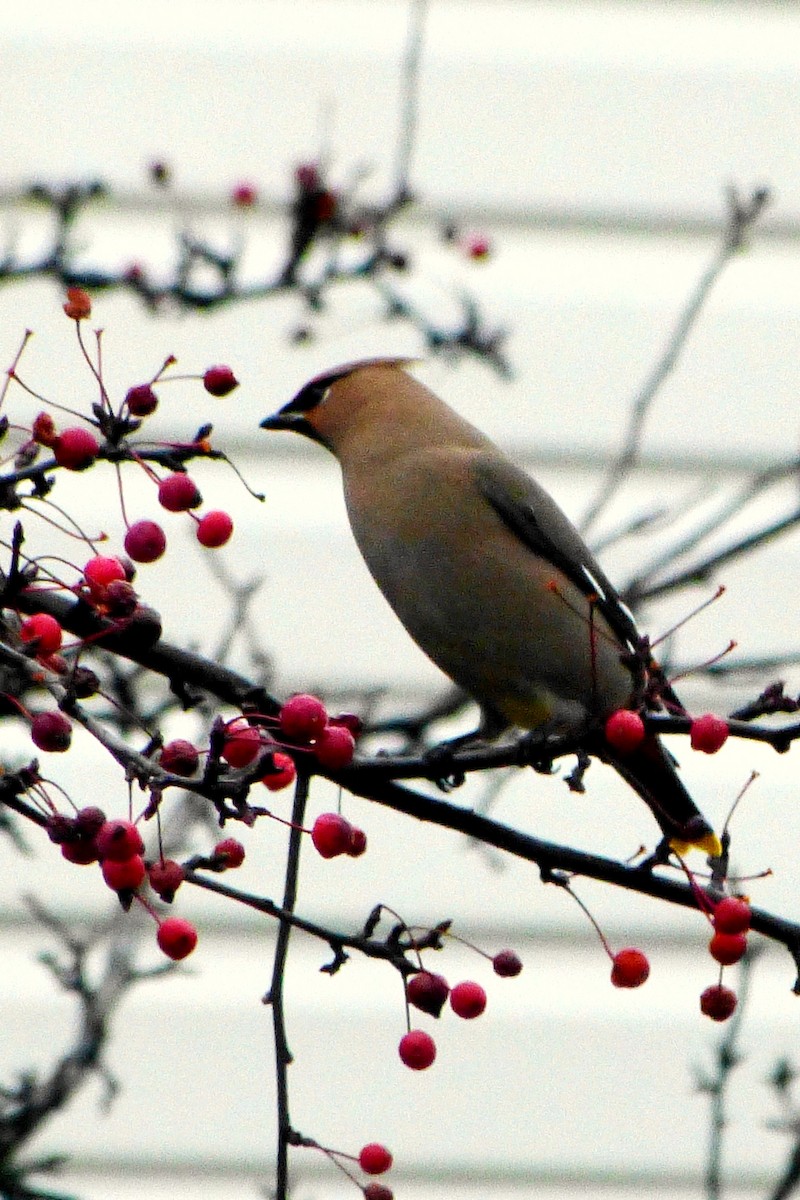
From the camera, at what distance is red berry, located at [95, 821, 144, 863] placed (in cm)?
156

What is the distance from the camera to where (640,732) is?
70.3 inches

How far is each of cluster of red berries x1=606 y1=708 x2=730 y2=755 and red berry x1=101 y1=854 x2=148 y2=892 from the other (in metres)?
0.48

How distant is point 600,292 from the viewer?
4.80m

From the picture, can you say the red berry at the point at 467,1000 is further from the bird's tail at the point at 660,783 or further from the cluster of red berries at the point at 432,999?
the bird's tail at the point at 660,783

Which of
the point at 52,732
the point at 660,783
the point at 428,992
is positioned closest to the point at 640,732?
the point at 428,992

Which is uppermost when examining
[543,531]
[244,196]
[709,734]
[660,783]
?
[244,196]

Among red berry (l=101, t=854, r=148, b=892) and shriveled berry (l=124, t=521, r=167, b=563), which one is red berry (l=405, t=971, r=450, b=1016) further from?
shriveled berry (l=124, t=521, r=167, b=563)

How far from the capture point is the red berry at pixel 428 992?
1.86 meters

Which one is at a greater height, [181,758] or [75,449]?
[75,449]

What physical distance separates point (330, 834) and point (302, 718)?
136mm

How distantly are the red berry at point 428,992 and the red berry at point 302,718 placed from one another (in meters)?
0.29

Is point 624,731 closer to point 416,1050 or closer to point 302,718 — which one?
point 302,718

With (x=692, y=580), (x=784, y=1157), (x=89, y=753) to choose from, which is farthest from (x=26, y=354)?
(x=784, y=1157)

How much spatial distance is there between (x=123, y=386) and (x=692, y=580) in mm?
2092
